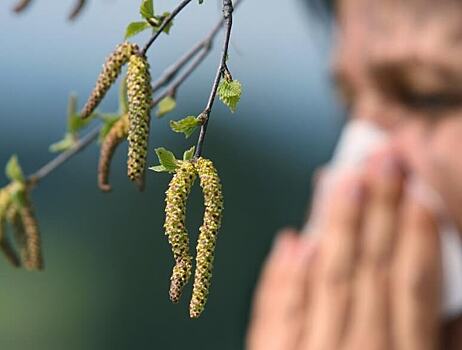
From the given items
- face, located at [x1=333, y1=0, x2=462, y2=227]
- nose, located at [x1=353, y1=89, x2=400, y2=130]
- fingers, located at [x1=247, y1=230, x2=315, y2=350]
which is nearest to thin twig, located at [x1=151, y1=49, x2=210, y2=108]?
face, located at [x1=333, y1=0, x2=462, y2=227]

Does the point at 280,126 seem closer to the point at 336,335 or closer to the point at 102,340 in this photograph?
the point at 102,340

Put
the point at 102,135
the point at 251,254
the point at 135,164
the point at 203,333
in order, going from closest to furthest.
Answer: the point at 135,164, the point at 102,135, the point at 251,254, the point at 203,333

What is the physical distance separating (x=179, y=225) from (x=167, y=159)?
6cm

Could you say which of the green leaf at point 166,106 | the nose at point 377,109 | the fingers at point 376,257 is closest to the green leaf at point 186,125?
the green leaf at point 166,106

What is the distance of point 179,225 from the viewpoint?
555 mm

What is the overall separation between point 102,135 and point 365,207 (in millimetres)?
1918

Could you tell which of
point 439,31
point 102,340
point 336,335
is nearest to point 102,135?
point 439,31

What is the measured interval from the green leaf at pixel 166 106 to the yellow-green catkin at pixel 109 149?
70 millimetres

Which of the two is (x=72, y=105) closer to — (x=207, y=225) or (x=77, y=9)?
(x=77, y=9)

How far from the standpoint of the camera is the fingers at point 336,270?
2.62 meters

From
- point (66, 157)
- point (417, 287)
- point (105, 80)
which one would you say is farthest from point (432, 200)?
point (105, 80)

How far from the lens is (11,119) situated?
9.85m

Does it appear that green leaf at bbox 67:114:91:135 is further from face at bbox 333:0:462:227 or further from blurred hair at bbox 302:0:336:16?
blurred hair at bbox 302:0:336:16

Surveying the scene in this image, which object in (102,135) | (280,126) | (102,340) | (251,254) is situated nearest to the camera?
(102,135)
